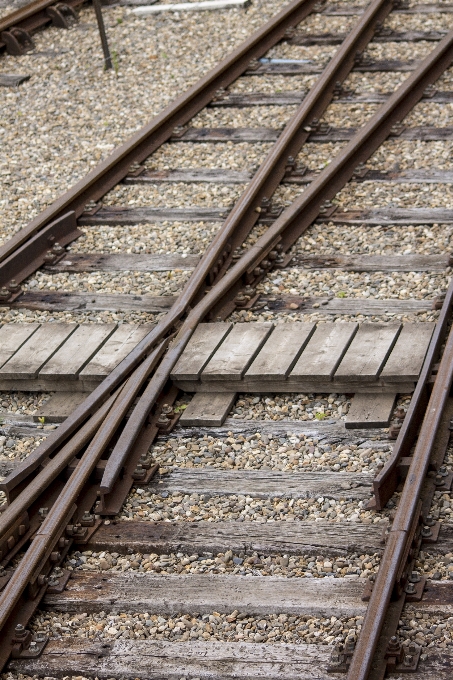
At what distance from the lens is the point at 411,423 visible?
597 centimetres

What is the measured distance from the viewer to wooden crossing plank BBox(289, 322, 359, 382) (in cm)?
663

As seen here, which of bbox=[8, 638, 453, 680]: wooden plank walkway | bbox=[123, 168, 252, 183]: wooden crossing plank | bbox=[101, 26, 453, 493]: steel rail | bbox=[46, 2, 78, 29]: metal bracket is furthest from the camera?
bbox=[46, 2, 78, 29]: metal bracket

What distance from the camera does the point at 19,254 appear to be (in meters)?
8.54

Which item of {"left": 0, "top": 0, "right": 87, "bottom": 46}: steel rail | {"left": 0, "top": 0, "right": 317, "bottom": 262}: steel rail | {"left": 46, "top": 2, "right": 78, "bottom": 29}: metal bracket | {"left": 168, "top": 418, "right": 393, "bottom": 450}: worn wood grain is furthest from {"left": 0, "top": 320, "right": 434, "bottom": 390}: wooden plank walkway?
{"left": 46, "top": 2, "right": 78, "bottom": 29}: metal bracket

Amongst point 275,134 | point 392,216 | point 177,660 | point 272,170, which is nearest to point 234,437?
point 177,660

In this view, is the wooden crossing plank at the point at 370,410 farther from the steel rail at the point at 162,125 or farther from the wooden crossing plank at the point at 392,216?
the steel rail at the point at 162,125

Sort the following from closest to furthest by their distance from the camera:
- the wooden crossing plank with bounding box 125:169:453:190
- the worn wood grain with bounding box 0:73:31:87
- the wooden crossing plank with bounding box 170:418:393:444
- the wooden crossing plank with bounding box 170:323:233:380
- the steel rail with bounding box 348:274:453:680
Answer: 1. the steel rail with bounding box 348:274:453:680
2. the wooden crossing plank with bounding box 170:418:393:444
3. the wooden crossing plank with bounding box 170:323:233:380
4. the wooden crossing plank with bounding box 125:169:453:190
5. the worn wood grain with bounding box 0:73:31:87

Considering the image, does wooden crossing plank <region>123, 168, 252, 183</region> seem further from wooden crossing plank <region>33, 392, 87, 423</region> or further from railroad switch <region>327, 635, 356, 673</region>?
railroad switch <region>327, 635, 356, 673</region>

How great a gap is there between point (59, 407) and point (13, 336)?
2.95 feet

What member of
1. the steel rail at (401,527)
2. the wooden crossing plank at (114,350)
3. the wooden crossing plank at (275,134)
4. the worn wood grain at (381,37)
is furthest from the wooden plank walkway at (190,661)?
the worn wood grain at (381,37)

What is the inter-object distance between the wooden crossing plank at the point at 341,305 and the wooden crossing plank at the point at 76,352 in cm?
104

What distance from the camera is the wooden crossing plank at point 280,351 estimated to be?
22.0ft

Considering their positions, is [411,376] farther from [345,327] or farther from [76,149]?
[76,149]

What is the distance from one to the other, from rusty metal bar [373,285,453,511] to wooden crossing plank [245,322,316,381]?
0.79m
